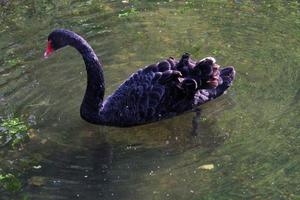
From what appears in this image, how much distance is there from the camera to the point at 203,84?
18.4 feet

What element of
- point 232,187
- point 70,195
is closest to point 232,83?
point 232,187

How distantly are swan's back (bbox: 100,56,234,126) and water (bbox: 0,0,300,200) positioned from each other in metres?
0.13

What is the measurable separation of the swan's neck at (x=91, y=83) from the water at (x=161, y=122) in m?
0.15

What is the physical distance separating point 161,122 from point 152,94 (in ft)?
1.02

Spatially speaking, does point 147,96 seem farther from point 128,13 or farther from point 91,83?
point 128,13

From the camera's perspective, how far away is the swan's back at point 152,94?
547 cm

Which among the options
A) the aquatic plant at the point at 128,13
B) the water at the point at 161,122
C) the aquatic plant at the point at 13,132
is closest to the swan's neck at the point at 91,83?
the water at the point at 161,122

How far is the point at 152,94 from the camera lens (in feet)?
18.0

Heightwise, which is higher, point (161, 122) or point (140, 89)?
point (140, 89)

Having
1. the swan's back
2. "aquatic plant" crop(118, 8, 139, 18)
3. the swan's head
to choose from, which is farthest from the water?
the swan's head

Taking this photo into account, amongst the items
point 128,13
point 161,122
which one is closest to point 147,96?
point 161,122

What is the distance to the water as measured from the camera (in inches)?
185

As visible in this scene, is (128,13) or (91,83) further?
(128,13)

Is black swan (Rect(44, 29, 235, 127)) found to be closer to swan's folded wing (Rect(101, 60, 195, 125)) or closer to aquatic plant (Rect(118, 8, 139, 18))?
swan's folded wing (Rect(101, 60, 195, 125))
